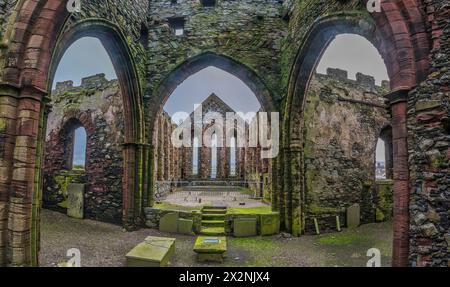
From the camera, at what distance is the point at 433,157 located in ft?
10.7

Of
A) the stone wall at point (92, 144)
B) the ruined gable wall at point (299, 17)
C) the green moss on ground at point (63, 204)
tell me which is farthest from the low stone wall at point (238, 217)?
the green moss on ground at point (63, 204)

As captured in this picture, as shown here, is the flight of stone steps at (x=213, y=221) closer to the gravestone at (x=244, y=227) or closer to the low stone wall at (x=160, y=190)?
the gravestone at (x=244, y=227)

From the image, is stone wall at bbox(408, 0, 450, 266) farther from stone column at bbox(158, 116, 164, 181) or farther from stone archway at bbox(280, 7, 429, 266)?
stone column at bbox(158, 116, 164, 181)

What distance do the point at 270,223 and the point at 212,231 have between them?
5.67ft

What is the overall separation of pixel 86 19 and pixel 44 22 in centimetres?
180

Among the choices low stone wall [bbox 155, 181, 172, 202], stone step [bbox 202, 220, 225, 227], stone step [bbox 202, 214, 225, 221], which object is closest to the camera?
stone step [bbox 202, 220, 225, 227]

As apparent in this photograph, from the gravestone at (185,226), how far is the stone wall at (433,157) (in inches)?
220

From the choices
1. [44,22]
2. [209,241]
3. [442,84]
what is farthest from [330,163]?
[44,22]

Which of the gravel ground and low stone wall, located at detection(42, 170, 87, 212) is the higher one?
low stone wall, located at detection(42, 170, 87, 212)

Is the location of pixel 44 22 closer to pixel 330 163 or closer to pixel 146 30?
pixel 146 30

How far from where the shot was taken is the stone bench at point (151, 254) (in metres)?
4.57

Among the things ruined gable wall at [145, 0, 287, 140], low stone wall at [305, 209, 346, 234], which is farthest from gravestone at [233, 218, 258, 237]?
ruined gable wall at [145, 0, 287, 140]

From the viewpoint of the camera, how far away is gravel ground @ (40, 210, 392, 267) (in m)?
5.33

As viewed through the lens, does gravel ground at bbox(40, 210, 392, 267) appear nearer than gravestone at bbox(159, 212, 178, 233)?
Yes
